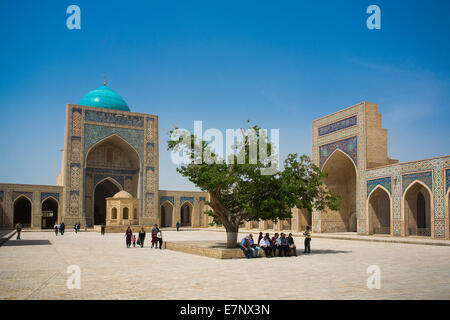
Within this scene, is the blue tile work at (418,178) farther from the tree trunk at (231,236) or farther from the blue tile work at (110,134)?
the blue tile work at (110,134)

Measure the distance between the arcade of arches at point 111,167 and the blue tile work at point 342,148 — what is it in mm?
15903

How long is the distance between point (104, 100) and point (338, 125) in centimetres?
2042

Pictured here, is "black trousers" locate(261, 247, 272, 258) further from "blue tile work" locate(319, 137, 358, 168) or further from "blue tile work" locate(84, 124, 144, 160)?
"blue tile work" locate(84, 124, 144, 160)

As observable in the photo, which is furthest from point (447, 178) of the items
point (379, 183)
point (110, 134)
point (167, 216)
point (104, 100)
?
point (167, 216)

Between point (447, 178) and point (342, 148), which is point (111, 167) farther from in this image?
point (447, 178)

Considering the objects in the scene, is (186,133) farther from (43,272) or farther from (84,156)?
(84,156)

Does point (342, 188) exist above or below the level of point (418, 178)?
below

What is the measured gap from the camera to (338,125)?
25812 mm

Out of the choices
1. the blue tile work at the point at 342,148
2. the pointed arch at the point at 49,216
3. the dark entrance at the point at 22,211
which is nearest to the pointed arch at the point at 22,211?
the dark entrance at the point at 22,211

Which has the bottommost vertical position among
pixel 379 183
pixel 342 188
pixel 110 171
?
pixel 342 188

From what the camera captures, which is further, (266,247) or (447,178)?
(447,178)

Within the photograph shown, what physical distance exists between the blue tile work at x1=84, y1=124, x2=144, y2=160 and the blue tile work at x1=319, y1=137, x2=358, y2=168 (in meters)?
15.5

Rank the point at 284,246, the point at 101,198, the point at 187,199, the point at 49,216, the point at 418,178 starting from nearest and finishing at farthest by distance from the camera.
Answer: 1. the point at 284,246
2. the point at 418,178
3. the point at 49,216
4. the point at 187,199
5. the point at 101,198

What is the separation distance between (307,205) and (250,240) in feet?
7.71
